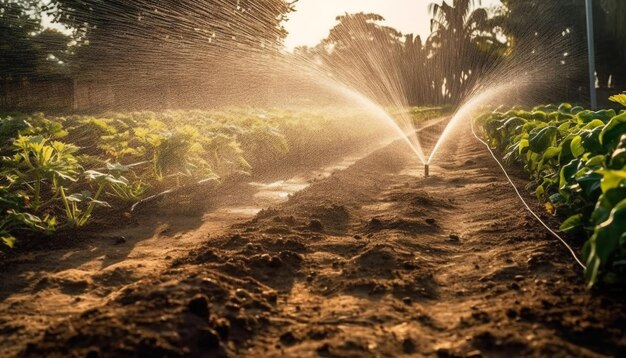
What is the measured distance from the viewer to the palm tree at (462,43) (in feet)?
151

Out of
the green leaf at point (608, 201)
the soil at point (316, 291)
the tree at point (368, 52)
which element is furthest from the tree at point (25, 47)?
the green leaf at point (608, 201)

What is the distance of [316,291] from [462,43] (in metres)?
50.5

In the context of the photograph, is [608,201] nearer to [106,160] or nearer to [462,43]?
[106,160]

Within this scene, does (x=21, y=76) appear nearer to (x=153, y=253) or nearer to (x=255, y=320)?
(x=153, y=253)

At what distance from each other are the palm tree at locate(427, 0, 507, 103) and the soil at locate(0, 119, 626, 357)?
144 feet

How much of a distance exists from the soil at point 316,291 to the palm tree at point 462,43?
144 ft

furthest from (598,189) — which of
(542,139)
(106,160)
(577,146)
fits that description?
(106,160)

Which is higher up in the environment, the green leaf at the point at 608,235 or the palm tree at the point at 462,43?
the palm tree at the point at 462,43

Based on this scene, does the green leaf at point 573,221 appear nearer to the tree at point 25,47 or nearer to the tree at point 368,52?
the tree at point 25,47

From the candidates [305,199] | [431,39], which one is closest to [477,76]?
[431,39]

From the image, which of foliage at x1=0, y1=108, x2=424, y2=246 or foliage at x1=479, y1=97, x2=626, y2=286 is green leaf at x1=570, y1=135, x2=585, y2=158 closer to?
foliage at x1=479, y1=97, x2=626, y2=286

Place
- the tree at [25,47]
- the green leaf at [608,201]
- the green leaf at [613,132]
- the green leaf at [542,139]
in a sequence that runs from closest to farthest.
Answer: the green leaf at [608,201] < the green leaf at [613,132] < the green leaf at [542,139] < the tree at [25,47]

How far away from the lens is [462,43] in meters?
49.6

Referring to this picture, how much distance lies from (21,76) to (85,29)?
3.84 metres
